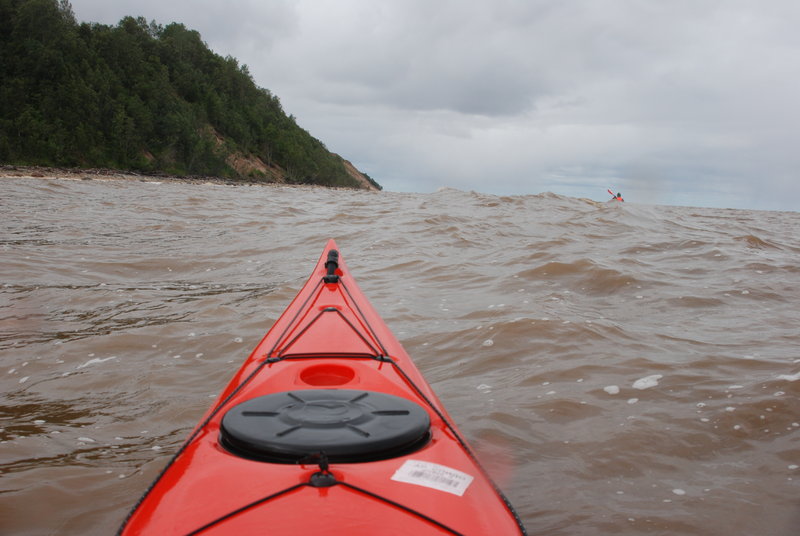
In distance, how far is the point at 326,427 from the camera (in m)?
1.73

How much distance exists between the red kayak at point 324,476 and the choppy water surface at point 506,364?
677 mm

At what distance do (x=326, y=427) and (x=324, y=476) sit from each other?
202mm

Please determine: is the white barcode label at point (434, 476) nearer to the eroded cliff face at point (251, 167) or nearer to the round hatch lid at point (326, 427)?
the round hatch lid at point (326, 427)

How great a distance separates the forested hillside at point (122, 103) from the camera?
119 ft

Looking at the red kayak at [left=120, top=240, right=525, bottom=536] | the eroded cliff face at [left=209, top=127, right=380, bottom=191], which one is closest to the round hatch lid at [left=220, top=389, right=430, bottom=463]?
the red kayak at [left=120, top=240, right=525, bottom=536]

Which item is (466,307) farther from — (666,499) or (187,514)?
(187,514)

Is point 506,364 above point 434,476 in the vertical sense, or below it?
below

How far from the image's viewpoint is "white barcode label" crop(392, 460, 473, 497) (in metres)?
1.62

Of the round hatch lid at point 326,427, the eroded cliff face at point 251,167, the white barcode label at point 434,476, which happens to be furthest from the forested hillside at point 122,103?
the white barcode label at point 434,476

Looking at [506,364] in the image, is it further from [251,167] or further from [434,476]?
[251,167]

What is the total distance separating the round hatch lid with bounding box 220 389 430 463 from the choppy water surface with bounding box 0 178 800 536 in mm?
816

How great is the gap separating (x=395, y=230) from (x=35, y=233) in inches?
239

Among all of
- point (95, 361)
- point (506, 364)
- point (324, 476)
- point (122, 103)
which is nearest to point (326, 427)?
point (324, 476)

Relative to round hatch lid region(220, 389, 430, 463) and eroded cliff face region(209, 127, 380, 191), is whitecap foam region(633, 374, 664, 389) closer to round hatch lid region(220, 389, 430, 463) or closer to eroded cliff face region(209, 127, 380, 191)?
round hatch lid region(220, 389, 430, 463)
